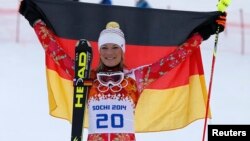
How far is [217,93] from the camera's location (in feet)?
29.0

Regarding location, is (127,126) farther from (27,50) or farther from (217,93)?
(27,50)

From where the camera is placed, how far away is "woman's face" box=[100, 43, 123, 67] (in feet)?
16.4

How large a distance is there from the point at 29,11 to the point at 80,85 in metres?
0.95

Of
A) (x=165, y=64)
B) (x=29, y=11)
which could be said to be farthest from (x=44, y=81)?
(x=165, y=64)

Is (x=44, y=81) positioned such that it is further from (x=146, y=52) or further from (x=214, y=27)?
(x=214, y=27)

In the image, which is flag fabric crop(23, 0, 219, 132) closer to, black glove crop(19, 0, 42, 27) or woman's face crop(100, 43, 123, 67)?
black glove crop(19, 0, 42, 27)

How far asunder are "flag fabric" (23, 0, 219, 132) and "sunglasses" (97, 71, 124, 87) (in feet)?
2.07

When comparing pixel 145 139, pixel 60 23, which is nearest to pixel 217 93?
pixel 145 139

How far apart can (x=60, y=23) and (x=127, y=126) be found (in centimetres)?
120

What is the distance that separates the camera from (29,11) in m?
5.46

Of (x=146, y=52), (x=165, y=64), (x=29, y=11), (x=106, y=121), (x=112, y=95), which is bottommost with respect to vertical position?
(x=106, y=121)

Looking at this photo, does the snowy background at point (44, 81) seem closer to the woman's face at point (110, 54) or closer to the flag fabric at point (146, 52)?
the flag fabric at point (146, 52)

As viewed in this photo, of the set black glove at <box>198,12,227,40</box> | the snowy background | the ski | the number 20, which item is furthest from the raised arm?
the snowy background

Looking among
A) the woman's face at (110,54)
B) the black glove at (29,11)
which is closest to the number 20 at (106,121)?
the woman's face at (110,54)
